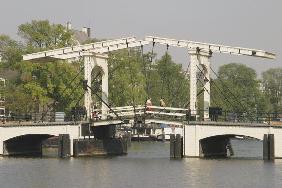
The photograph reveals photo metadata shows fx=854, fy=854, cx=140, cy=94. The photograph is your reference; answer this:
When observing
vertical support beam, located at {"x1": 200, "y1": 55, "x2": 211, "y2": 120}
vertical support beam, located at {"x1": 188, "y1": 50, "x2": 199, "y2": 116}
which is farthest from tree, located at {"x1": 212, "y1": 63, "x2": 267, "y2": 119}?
vertical support beam, located at {"x1": 188, "y1": 50, "x2": 199, "y2": 116}

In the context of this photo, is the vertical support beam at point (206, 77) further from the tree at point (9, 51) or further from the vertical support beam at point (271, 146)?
the tree at point (9, 51)

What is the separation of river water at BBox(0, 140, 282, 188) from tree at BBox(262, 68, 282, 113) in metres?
89.8

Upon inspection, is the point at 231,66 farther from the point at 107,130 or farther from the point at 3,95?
the point at 107,130

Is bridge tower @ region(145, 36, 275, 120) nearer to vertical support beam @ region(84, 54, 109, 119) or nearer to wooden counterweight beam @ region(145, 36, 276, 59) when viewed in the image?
wooden counterweight beam @ region(145, 36, 276, 59)

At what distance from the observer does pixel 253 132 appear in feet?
166

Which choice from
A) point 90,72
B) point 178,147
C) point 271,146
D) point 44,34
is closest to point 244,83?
point 44,34

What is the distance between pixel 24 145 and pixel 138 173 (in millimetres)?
20727

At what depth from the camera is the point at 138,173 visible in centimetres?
4428

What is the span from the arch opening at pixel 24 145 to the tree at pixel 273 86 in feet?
262

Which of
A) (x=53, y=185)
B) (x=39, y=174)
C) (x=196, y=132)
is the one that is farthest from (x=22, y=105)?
(x=53, y=185)

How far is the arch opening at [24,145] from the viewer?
60.9m

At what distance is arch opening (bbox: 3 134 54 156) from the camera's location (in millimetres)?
60875

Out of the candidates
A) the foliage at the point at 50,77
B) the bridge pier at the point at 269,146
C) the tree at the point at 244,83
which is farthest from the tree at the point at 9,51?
the tree at the point at 244,83

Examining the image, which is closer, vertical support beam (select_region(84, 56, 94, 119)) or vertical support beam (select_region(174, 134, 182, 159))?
vertical support beam (select_region(174, 134, 182, 159))
